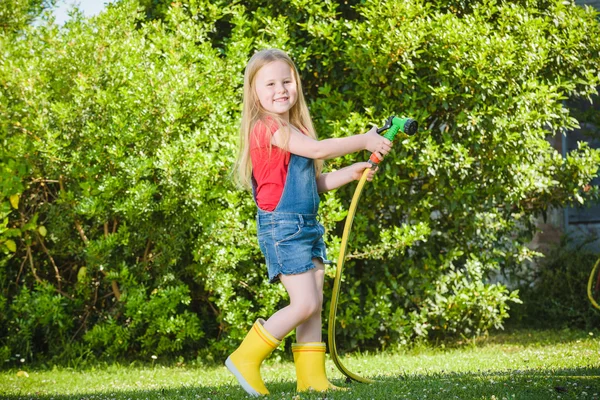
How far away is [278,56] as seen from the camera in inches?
138

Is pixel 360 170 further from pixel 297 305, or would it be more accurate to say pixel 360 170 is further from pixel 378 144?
pixel 297 305

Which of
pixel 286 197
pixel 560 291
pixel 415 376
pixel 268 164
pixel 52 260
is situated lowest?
pixel 560 291

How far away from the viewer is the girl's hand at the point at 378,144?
10.7 feet

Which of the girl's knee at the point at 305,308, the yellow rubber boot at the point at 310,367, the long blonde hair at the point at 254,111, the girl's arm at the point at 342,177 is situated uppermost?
the long blonde hair at the point at 254,111

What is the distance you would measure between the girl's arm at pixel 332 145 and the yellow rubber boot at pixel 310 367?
0.82 meters

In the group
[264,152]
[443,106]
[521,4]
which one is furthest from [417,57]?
[264,152]

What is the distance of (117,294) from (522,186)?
118 inches

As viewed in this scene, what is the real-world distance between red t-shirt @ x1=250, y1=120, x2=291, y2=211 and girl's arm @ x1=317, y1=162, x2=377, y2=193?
0.84 ft

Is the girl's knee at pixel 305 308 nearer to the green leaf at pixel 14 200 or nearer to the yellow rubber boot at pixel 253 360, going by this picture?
the yellow rubber boot at pixel 253 360

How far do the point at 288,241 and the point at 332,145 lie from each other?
437mm

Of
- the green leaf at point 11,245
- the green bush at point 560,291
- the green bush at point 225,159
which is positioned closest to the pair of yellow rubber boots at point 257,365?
the green bush at point 225,159

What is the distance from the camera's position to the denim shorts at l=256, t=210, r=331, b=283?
10.7ft

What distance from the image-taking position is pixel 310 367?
3385 millimetres

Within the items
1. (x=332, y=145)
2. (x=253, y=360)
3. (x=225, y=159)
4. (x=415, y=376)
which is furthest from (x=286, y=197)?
(x=225, y=159)
